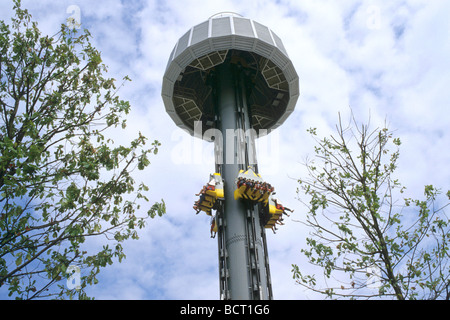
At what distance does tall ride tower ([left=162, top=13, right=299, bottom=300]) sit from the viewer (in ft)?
81.3

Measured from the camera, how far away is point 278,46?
3153 cm

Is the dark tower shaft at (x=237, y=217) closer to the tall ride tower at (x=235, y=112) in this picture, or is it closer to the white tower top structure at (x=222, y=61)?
the tall ride tower at (x=235, y=112)

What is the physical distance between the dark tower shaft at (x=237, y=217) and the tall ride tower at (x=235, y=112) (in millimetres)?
58

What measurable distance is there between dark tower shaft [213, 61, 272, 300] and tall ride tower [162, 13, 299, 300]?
6 centimetres

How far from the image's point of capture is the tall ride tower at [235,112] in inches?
975

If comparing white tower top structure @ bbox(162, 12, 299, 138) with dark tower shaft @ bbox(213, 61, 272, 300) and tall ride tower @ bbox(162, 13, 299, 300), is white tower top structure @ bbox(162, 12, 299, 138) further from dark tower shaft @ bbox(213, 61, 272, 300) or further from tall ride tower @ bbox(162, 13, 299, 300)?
dark tower shaft @ bbox(213, 61, 272, 300)

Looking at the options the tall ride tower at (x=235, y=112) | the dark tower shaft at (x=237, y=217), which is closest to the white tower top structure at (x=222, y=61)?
the tall ride tower at (x=235, y=112)

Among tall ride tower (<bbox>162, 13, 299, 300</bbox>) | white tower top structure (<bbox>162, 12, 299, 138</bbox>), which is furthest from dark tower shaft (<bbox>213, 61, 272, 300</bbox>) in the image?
white tower top structure (<bbox>162, 12, 299, 138</bbox>)

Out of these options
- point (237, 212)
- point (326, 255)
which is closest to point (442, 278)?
point (326, 255)

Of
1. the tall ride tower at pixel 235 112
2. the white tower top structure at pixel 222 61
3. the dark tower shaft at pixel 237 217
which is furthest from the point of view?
the white tower top structure at pixel 222 61

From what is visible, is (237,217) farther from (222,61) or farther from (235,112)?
(222,61)

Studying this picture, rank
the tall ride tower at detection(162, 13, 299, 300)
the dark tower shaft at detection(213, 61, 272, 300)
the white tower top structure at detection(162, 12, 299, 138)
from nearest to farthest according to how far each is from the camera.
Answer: the dark tower shaft at detection(213, 61, 272, 300), the tall ride tower at detection(162, 13, 299, 300), the white tower top structure at detection(162, 12, 299, 138)

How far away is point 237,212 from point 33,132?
16963 millimetres
